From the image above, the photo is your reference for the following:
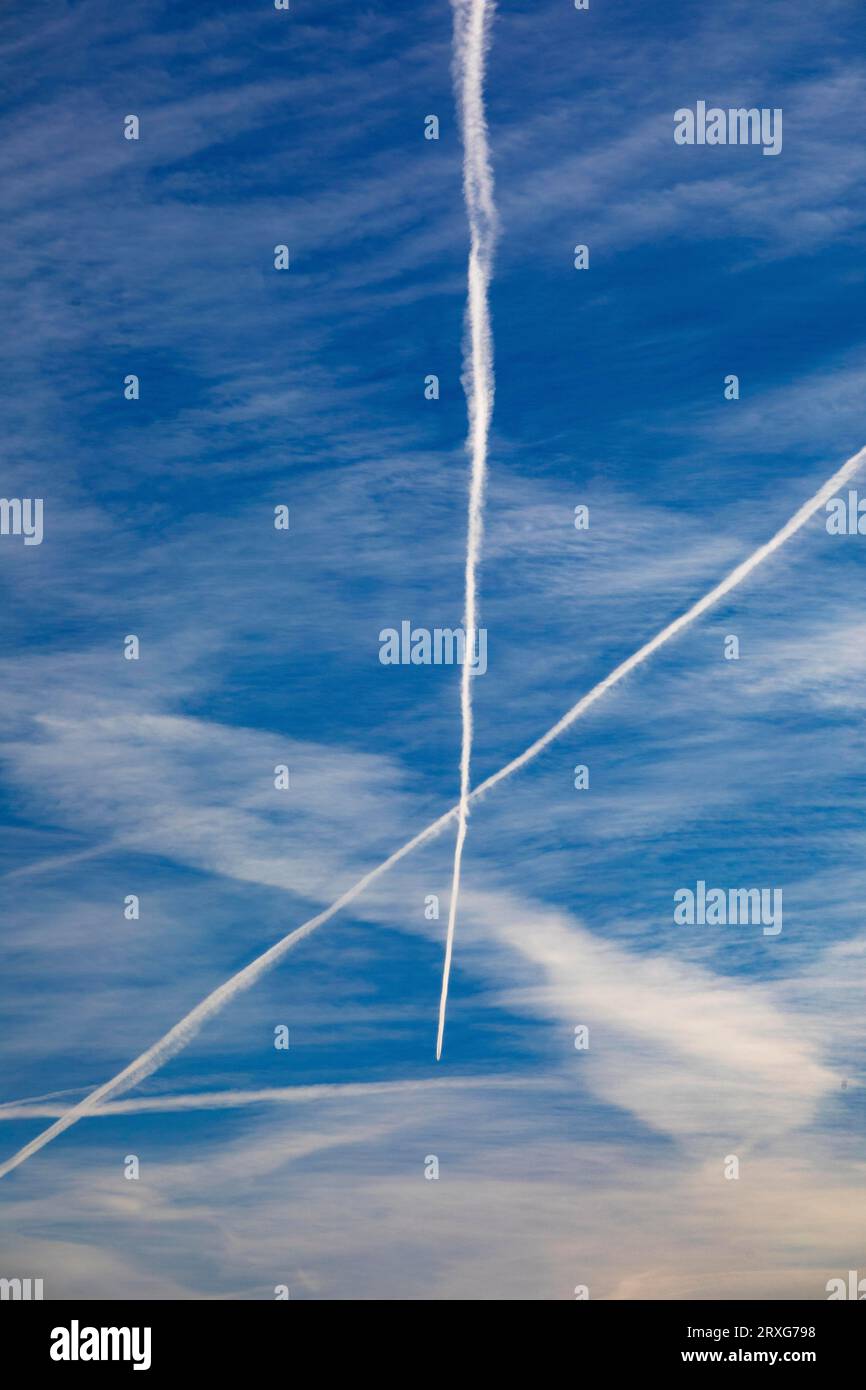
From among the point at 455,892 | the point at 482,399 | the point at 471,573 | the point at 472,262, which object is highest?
the point at 472,262

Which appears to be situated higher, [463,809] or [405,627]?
[405,627]

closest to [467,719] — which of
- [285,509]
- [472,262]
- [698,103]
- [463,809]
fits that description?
[463,809]

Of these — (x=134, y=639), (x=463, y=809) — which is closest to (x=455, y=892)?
(x=463, y=809)

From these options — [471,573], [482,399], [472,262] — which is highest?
[472,262]

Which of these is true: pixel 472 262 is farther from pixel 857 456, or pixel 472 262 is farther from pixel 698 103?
pixel 857 456
